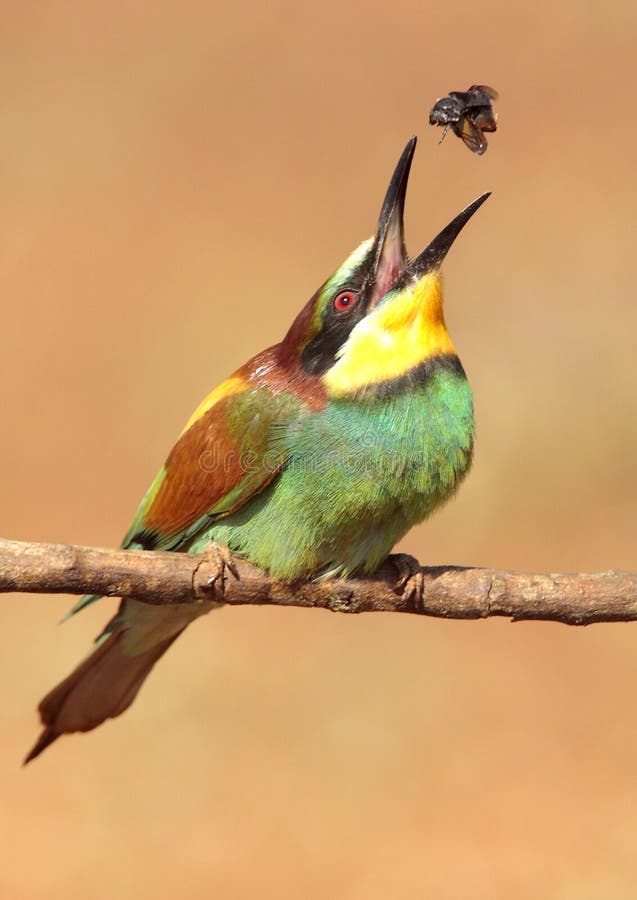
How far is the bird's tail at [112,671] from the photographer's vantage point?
2.57 meters

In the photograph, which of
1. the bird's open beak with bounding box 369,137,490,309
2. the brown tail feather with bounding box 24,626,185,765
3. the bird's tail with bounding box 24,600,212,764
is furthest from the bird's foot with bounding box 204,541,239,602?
the bird's open beak with bounding box 369,137,490,309

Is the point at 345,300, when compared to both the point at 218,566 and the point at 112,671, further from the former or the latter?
the point at 112,671

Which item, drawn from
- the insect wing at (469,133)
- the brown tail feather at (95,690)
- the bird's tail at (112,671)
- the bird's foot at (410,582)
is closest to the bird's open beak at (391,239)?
the insect wing at (469,133)

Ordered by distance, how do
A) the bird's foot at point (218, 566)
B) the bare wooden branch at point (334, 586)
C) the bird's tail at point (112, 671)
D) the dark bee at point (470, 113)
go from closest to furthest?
1. the bare wooden branch at point (334, 586)
2. the bird's foot at point (218, 566)
3. the dark bee at point (470, 113)
4. the bird's tail at point (112, 671)

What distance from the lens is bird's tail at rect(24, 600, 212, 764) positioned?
2572 mm

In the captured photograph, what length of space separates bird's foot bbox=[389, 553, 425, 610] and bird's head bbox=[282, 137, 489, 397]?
1.05ft

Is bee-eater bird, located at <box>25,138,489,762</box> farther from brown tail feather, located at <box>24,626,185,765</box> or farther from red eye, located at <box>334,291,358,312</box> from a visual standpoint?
brown tail feather, located at <box>24,626,185,765</box>

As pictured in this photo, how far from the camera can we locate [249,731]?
443 centimetres

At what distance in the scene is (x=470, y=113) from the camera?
7.71 ft

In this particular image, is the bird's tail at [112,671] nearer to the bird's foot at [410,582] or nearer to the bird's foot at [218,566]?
the bird's foot at [218,566]

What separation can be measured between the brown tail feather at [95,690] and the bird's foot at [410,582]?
56cm

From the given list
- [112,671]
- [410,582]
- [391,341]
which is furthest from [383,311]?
[112,671]

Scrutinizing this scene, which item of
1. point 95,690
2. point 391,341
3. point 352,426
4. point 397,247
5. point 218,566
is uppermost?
point 397,247

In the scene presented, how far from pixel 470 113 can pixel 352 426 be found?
1.94 feet
